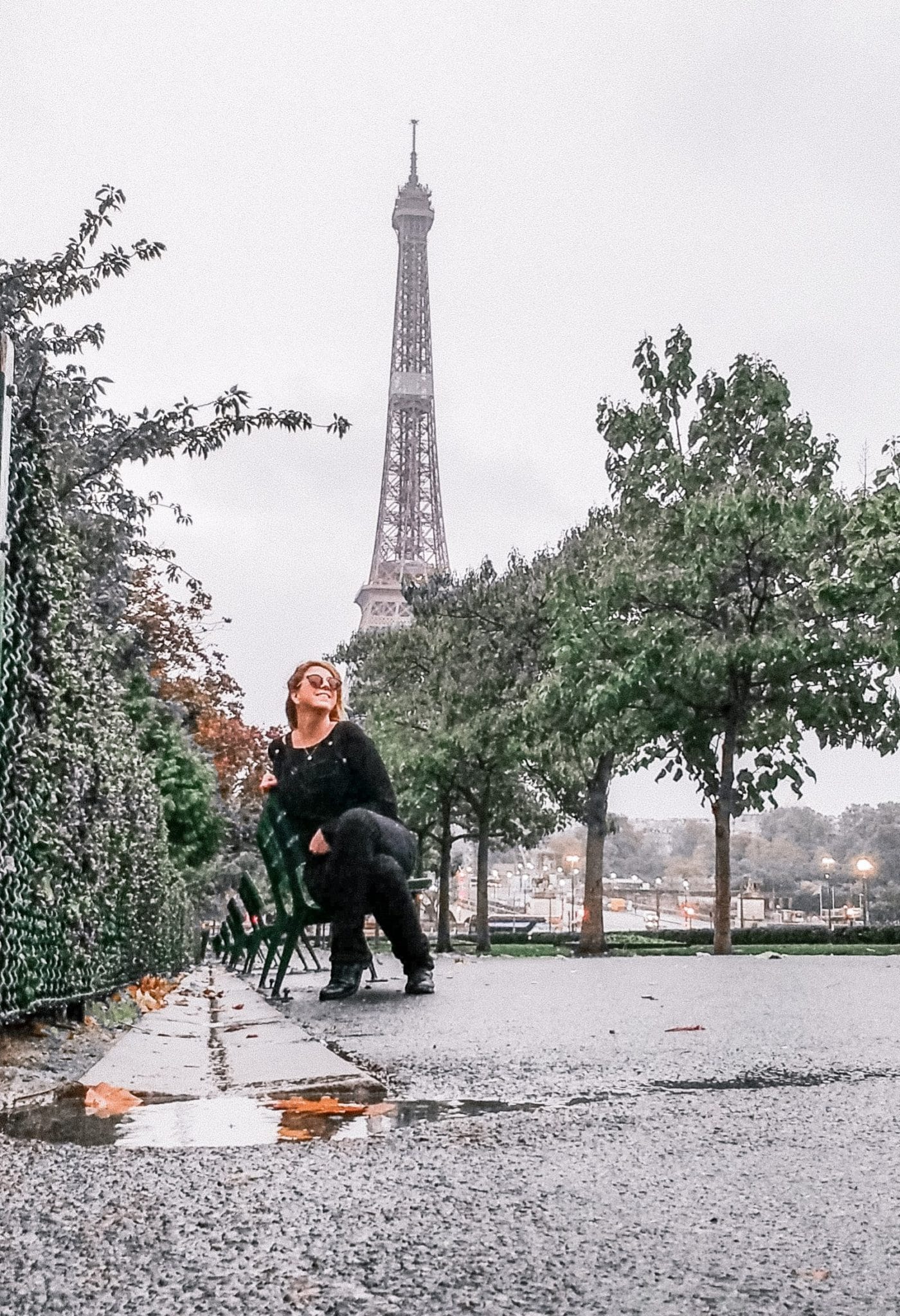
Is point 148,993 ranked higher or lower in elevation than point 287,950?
lower

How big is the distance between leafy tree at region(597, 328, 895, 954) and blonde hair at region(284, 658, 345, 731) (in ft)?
41.8

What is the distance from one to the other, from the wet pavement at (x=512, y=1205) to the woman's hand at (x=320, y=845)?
2.68 m

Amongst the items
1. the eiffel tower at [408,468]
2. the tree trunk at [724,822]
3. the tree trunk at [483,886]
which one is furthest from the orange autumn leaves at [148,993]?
the eiffel tower at [408,468]

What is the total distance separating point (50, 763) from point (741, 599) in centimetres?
1675

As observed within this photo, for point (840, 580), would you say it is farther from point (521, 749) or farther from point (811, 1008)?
point (811, 1008)

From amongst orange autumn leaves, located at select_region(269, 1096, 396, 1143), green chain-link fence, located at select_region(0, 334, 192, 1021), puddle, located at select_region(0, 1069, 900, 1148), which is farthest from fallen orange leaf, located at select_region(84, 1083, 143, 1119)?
green chain-link fence, located at select_region(0, 334, 192, 1021)

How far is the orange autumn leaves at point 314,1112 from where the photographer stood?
307cm

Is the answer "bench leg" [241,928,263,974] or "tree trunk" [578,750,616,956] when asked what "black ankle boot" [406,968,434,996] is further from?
"tree trunk" [578,750,616,956]

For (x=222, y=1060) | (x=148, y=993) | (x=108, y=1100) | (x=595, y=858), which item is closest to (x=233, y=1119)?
(x=108, y=1100)

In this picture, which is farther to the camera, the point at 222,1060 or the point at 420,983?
the point at 420,983

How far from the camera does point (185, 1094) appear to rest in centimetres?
390

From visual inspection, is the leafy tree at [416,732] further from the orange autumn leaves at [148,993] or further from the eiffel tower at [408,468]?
the eiffel tower at [408,468]

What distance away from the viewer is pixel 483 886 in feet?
111

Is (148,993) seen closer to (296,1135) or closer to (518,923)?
(296,1135)
